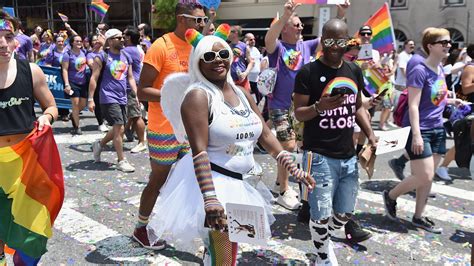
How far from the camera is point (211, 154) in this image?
262cm

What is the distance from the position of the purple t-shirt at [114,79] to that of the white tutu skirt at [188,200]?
170 inches

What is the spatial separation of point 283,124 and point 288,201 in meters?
0.84

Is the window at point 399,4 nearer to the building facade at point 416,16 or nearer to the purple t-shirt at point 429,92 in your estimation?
the building facade at point 416,16

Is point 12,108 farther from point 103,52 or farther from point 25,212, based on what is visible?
point 103,52

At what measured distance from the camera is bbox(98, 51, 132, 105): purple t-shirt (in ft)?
22.2

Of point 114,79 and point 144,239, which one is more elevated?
point 114,79

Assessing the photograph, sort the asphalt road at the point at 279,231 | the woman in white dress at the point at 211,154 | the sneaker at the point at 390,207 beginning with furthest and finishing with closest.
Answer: the sneaker at the point at 390,207, the asphalt road at the point at 279,231, the woman in white dress at the point at 211,154

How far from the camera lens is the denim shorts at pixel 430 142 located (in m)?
4.31

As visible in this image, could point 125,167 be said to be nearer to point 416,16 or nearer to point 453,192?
point 453,192

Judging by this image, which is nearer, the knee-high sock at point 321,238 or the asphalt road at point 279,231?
the knee-high sock at point 321,238

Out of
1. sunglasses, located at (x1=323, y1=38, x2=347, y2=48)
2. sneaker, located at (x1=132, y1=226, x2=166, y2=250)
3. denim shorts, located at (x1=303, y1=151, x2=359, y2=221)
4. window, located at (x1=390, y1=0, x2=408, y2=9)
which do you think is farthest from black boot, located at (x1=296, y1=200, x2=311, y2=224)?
window, located at (x1=390, y1=0, x2=408, y2=9)

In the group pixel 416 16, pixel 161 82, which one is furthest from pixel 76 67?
pixel 416 16

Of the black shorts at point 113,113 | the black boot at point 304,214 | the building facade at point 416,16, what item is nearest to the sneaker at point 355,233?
the black boot at point 304,214

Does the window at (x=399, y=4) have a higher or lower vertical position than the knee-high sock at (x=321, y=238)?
higher
